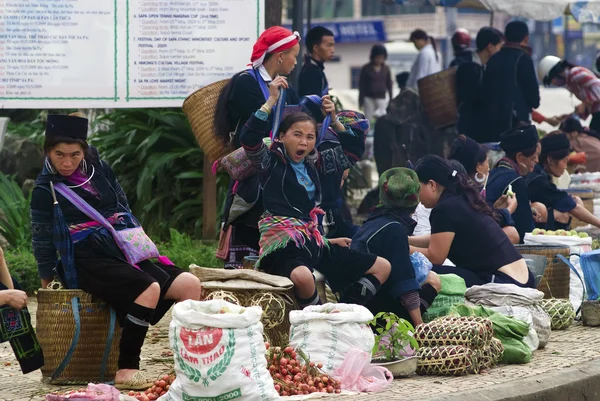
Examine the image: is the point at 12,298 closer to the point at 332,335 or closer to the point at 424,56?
the point at 332,335

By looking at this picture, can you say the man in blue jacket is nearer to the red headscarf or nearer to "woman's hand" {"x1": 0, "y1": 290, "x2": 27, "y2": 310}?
the red headscarf

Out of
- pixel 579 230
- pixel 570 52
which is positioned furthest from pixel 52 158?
pixel 570 52

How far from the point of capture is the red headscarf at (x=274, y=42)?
8.50m

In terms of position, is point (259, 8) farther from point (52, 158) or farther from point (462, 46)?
point (462, 46)

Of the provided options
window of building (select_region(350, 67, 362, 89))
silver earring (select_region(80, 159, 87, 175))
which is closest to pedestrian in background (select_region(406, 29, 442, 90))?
silver earring (select_region(80, 159, 87, 175))

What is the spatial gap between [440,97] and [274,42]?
6364 millimetres

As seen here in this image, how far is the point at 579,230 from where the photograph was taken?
12555 millimetres

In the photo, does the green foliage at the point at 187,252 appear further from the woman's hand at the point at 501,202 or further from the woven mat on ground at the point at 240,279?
the woven mat on ground at the point at 240,279

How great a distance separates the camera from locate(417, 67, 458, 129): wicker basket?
47.4 ft

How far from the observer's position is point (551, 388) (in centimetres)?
685

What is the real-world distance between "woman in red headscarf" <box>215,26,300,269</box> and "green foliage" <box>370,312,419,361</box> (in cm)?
151

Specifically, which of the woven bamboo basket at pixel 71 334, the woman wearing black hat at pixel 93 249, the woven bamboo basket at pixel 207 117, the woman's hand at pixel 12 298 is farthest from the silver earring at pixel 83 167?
the woven bamboo basket at pixel 207 117

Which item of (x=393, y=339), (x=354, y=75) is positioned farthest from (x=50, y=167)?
(x=354, y=75)

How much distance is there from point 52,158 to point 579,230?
23.2ft
